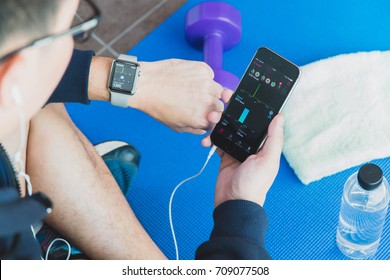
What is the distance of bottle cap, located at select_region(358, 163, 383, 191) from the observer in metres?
0.86

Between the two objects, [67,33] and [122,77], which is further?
[122,77]

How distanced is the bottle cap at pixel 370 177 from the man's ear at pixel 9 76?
1.69 ft

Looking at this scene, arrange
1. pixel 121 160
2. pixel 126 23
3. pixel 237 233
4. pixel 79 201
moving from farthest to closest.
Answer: pixel 126 23
pixel 121 160
pixel 79 201
pixel 237 233

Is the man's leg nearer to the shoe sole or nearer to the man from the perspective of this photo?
the man

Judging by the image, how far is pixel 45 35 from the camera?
65 centimetres

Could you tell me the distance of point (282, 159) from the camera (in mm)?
1180

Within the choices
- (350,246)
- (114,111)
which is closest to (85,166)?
(114,111)

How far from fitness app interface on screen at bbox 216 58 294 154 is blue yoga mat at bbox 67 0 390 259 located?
185 mm

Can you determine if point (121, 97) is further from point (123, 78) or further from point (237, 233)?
point (237, 233)

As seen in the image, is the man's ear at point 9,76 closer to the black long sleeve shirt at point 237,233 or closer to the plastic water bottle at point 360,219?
the black long sleeve shirt at point 237,233

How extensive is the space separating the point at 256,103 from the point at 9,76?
48 cm

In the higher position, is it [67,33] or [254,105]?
[67,33]

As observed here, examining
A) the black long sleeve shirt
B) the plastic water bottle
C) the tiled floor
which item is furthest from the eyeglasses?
the tiled floor

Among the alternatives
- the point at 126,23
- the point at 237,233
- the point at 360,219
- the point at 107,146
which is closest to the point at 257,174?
the point at 237,233
